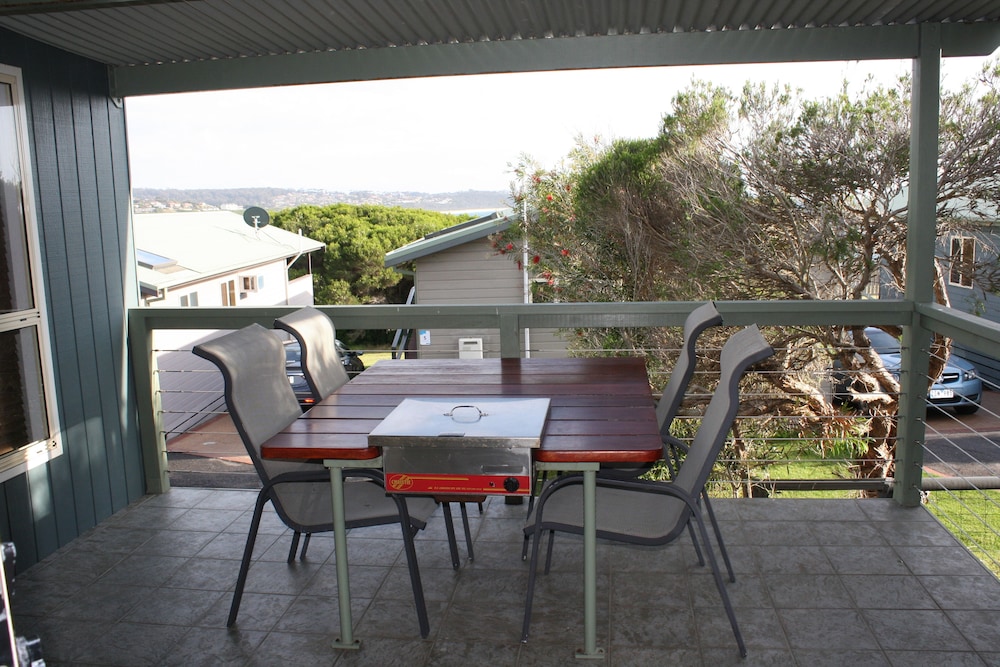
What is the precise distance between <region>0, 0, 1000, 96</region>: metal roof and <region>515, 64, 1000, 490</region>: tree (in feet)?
6.29

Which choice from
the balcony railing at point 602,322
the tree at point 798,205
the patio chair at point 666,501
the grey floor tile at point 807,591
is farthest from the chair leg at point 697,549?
the tree at point 798,205

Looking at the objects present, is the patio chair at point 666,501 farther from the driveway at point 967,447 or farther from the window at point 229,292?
the window at point 229,292

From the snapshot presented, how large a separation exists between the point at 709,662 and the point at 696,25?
2534mm

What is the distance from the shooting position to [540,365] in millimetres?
3508

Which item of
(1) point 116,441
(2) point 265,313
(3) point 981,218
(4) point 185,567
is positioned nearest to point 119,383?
(1) point 116,441

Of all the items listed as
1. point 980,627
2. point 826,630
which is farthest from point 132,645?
point 980,627

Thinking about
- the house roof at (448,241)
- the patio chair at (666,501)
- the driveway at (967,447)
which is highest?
the house roof at (448,241)

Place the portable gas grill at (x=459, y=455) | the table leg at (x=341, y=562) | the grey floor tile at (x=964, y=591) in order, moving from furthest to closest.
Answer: the grey floor tile at (x=964, y=591) → the table leg at (x=341, y=562) → the portable gas grill at (x=459, y=455)

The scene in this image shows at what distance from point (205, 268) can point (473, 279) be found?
8.29 ft

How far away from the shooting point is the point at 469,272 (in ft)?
26.8

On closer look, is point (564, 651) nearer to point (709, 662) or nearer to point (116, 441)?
point (709, 662)

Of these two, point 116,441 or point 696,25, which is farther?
point 116,441

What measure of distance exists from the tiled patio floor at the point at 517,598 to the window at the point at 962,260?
2448mm

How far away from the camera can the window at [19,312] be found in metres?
3.34
